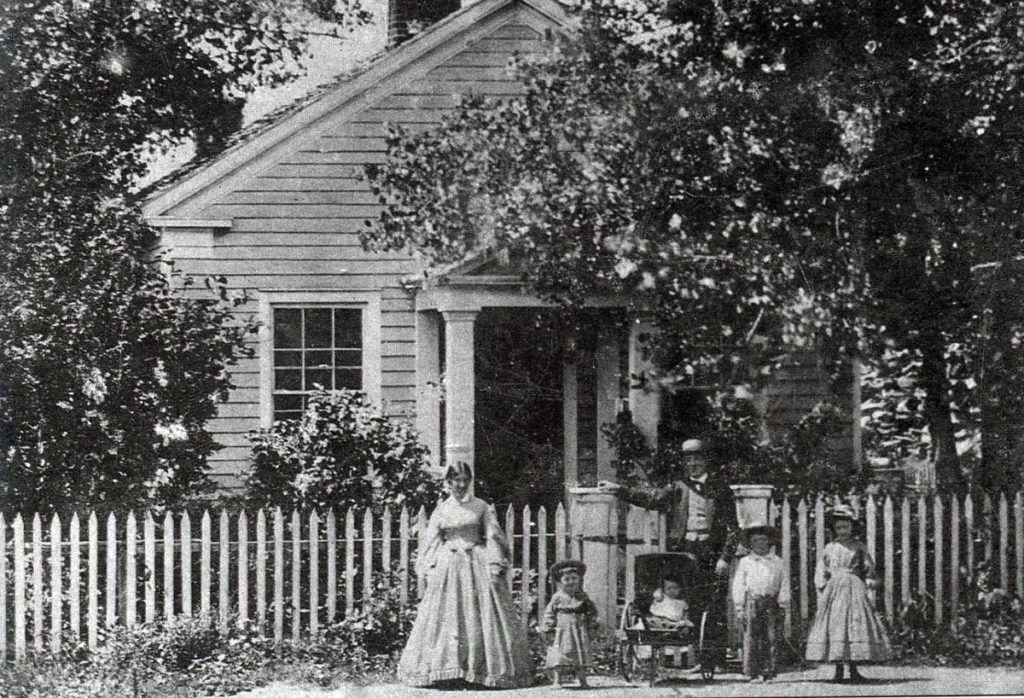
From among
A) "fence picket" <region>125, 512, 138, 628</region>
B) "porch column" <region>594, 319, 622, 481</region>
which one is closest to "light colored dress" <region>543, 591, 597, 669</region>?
"porch column" <region>594, 319, 622, 481</region>

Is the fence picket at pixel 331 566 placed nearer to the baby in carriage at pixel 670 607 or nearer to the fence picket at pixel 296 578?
the fence picket at pixel 296 578

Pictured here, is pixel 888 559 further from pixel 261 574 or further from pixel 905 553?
pixel 261 574

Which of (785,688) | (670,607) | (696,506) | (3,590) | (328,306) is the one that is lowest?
(785,688)

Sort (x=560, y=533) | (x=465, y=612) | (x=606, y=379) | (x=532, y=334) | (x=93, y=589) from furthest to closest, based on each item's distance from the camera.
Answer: (x=532, y=334) → (x=606, y=379) → (x=560, y=533) → (x=93, y=589) → (x=465, y=612)

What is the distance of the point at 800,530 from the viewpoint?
7.59m

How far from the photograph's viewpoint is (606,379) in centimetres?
820

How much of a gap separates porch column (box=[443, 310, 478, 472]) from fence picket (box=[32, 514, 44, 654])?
9.03 feet

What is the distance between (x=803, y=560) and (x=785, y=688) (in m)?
0.93

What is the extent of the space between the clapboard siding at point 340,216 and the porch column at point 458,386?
273 mm

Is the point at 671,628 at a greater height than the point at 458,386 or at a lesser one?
lesser

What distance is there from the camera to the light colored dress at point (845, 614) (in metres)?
7.22

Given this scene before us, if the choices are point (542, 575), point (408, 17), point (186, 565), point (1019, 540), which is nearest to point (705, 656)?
point (542, 575)

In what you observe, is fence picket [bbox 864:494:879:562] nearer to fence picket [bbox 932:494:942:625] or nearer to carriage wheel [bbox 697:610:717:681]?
fence picket [bbox 932:494:942:625]

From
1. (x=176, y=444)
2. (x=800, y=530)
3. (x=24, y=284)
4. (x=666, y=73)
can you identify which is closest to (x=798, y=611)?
(x=800, y=530)
